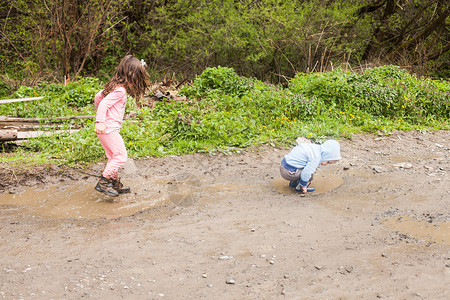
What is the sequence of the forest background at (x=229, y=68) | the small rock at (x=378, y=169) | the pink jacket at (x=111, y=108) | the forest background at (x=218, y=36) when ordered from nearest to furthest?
1. the pink jacket at (x=111, y=108)
2. the small rock at (x=378, y=169)
3. the forest background at (x=229, y=68)
4. the forest background at (x=218, y=36)

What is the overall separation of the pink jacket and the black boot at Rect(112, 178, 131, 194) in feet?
2.34

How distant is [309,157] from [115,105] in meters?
2.58

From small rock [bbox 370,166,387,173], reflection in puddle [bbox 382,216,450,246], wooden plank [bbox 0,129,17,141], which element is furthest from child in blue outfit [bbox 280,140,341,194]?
wooden plank [bbox 0,129,17,141]

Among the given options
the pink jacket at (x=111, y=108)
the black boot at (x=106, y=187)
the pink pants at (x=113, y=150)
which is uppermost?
the pink jacket at (x=111, y=108)

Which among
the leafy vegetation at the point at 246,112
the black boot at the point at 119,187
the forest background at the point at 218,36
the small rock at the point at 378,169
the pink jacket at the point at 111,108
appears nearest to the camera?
the pink jacket at the point at 111,108

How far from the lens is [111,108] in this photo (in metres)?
5.26

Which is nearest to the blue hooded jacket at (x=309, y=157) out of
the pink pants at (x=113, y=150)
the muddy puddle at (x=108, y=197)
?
the muddy puddle at (x=108, y=197)

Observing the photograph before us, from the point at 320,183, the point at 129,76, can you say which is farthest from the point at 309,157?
the point at 129,76

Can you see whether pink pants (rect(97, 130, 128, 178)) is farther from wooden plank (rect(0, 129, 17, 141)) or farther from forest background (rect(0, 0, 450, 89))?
forest background (rect(0, 0, 450, 89))

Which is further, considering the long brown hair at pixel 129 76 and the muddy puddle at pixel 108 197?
the long brown hair at pixel 129 76

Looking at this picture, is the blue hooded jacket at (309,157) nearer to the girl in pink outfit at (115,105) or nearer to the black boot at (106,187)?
the girl in pink outfit at (115,105)

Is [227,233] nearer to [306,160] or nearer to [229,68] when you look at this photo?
[306,160]

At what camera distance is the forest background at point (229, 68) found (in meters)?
7.86

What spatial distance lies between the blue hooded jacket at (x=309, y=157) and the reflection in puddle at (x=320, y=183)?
0.38m
